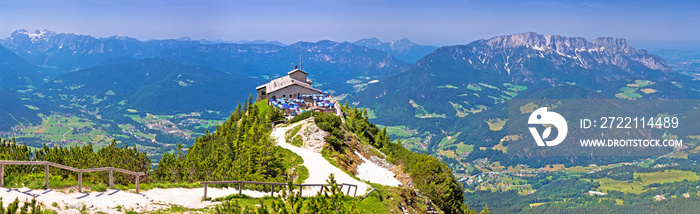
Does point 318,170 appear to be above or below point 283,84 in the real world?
below

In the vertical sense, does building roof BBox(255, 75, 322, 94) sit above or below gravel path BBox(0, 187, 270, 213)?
above

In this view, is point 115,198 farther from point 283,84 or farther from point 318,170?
point 283,84

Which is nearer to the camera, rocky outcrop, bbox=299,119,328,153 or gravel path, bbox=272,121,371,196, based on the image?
gravel path, bbox=272,121,371,196

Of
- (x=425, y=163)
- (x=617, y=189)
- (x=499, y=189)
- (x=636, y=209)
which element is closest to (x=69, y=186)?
(x=425, y=163)

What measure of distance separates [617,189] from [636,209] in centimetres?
4367

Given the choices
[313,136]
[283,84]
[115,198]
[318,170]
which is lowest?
[318,170]

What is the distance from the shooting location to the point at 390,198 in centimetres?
2898

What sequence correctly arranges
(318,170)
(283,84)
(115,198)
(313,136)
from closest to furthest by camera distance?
(115,198)
(318,170)
(313,136)
(283,84)

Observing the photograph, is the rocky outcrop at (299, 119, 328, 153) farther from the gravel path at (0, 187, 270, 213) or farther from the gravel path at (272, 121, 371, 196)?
the gravel path at (0, 187, 270, 213)

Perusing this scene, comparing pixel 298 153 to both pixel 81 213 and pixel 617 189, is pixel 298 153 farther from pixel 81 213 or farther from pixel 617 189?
pixel 617 189

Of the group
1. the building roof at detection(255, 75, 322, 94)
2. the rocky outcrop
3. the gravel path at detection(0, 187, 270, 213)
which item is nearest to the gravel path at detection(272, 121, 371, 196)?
the rocky outcrop

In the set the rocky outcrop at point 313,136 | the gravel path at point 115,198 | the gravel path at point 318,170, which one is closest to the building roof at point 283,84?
the rocky outcrop at point 313,136

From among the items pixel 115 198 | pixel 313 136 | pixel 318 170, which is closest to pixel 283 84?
pixel 313 136

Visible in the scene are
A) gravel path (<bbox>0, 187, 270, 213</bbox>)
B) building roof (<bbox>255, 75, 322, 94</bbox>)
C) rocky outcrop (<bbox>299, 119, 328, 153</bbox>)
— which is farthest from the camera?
building roof (<bbox>255, 75, 322, 94</bbox>)
